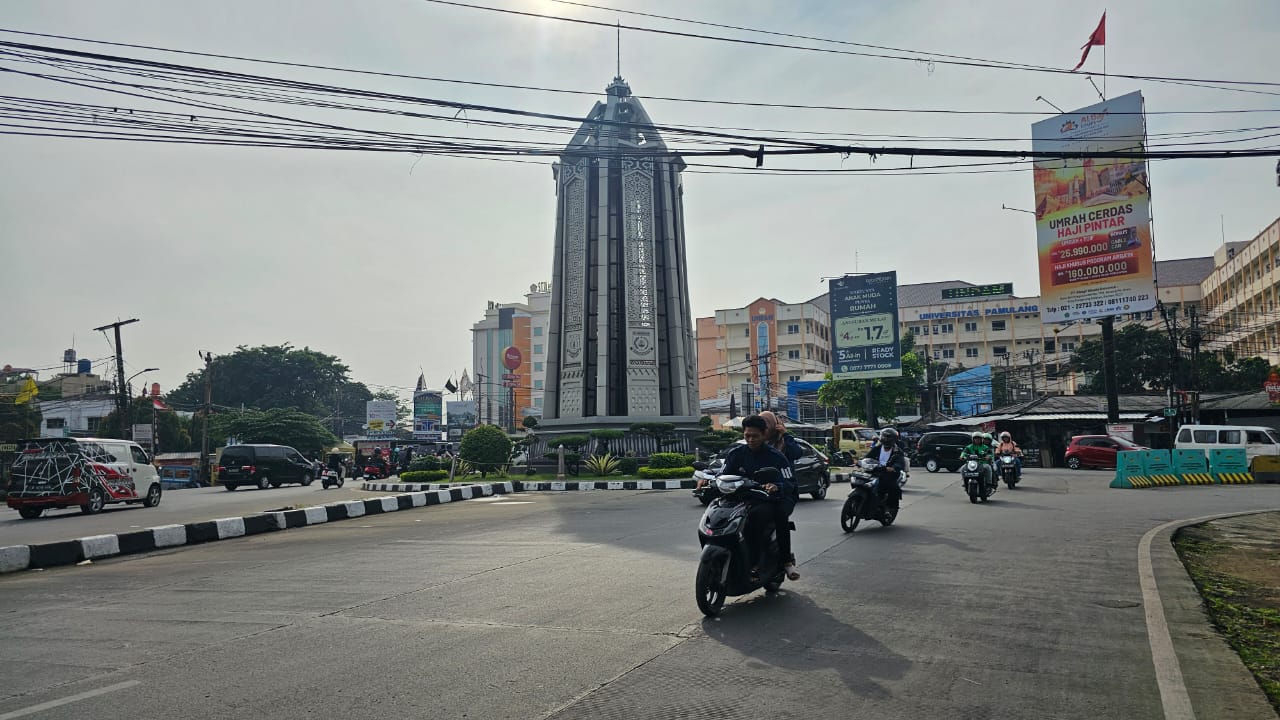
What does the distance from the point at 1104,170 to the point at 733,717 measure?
35.4m

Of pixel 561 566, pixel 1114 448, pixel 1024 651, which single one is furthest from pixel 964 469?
pixel 1114 448

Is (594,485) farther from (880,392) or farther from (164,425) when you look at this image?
(164,425)

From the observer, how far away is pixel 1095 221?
33.2 m

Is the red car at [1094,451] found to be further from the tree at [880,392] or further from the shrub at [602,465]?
the shrub at [602,465]

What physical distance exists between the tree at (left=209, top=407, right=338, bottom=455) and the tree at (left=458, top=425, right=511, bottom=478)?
30.1 metres

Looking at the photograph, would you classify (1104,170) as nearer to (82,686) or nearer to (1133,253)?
(1133,253)

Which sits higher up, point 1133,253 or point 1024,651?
point 1133,253

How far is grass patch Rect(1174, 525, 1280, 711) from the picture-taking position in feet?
15.4

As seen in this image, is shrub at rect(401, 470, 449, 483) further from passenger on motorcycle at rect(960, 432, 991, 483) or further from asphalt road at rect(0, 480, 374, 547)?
passenger on motorcycle at rect(960, 432, 991, 483)

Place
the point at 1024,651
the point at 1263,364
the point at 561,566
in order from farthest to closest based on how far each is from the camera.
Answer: the point at 1263,364, the point at 561,566, the point at 1024,651

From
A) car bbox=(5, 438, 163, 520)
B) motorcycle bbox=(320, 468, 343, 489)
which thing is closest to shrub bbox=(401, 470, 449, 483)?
motorcycle bbox=(320, 468, 343, 489)

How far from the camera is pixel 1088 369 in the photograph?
5841 centimetres

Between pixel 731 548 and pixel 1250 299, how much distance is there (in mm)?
61082

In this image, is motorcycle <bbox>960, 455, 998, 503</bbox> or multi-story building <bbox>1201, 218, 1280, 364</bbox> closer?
motorcycle <bbox>960, 455, 998, 503</bbox>
